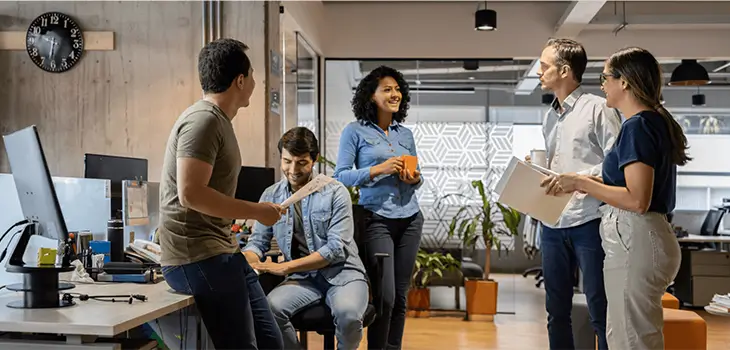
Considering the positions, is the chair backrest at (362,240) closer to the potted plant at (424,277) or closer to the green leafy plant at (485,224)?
the potted plant at (424,277)

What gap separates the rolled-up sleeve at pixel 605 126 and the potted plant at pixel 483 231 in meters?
3.28

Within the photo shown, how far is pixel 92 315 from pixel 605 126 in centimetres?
192

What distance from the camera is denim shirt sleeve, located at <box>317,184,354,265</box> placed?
10.3ft

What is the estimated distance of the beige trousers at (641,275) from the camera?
2.29 metres

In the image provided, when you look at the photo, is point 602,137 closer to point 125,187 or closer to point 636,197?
point 636,197

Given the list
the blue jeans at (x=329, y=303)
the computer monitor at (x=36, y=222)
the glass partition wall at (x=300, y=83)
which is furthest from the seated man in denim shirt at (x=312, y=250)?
the glass partition wall at (x=300, y=83)

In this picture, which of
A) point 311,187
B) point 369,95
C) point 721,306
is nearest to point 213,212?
point 311,187

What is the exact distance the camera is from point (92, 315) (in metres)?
1.99

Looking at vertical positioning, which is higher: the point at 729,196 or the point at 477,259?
the point at 729,196

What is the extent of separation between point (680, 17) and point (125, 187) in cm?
543

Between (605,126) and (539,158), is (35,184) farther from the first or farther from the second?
(605,126)

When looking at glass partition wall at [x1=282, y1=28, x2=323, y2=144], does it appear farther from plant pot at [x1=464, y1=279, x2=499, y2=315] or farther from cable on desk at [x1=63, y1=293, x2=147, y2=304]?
cable on desk at [x1=63, y1=293, x2=147, y2=304]

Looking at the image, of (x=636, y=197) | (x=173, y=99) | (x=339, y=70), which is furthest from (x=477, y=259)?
(x=636, y=197)

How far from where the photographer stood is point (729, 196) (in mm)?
8180
